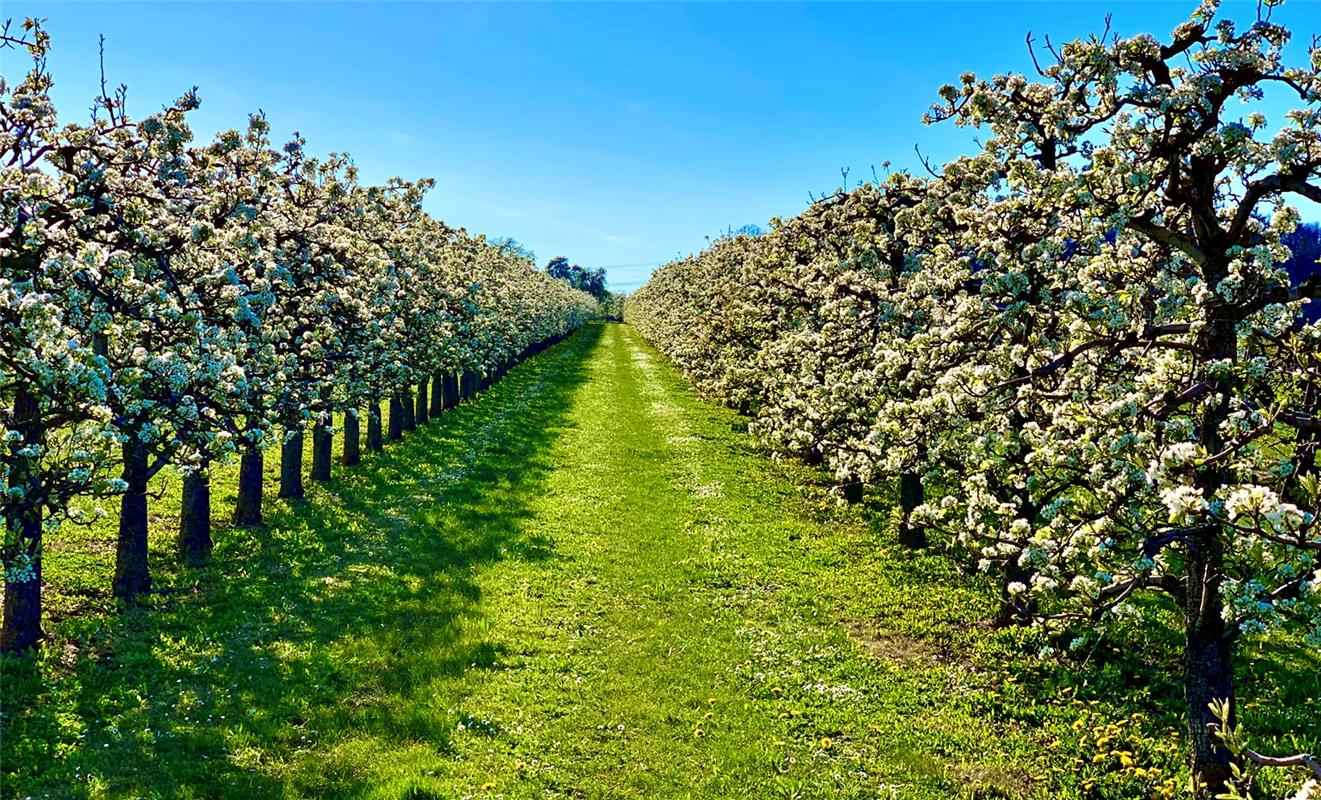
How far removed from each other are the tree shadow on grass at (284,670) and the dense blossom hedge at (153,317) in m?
1.62

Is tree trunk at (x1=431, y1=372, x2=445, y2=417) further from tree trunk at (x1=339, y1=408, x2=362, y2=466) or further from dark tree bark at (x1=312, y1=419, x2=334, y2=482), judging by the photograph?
dark tree bark at (x1=312, y1=419, x2=334, y2=482)

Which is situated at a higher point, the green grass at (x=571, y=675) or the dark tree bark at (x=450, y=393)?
the dark tree bark at (x=450, y=393)

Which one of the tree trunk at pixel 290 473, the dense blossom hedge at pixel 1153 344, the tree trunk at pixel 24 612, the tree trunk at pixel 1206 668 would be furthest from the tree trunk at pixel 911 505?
the tree trunk at pixel 290 473

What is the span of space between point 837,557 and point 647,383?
41.3 m

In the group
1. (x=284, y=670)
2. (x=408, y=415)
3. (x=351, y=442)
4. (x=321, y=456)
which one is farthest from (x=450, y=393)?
(x=284, y=670)

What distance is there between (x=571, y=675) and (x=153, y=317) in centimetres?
1026

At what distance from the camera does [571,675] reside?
1438 centimetres

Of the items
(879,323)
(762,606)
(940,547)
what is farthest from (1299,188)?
(940,547)

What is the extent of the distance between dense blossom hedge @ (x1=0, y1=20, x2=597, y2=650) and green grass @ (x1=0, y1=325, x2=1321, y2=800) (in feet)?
5.93

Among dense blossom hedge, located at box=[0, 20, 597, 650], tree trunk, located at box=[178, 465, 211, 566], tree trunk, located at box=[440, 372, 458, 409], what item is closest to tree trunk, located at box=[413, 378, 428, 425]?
tree trunk, located at box=[440, 372, 458, 409]

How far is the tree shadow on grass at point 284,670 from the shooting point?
1109 centimetres

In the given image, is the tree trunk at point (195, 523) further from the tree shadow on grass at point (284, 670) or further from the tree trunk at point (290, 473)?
the tree trunk at point (290, 473)

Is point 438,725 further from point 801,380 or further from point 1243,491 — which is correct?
point 801,380

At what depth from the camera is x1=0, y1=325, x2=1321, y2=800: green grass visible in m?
11.3
